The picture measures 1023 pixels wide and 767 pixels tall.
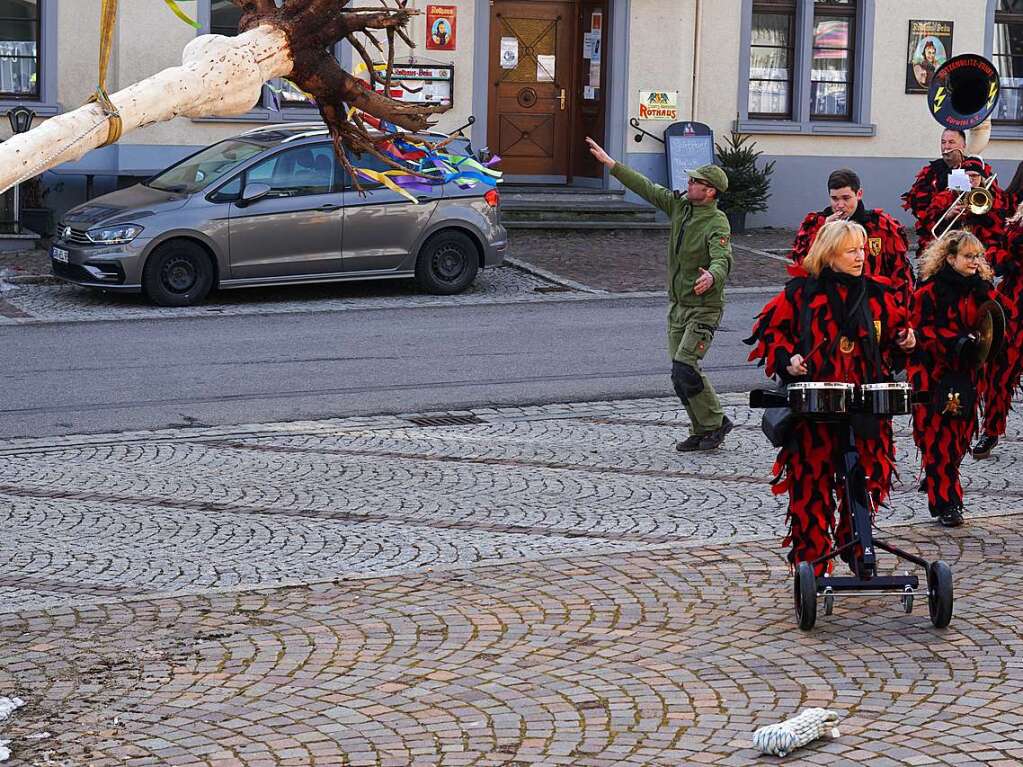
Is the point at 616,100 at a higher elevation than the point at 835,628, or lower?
higher

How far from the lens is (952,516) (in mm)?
8734

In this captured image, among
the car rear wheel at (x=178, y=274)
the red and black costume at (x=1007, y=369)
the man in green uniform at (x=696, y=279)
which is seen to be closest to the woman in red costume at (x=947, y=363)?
the red and black costume at (x=1007, y=369)

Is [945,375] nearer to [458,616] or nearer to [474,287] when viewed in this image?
[458,616]

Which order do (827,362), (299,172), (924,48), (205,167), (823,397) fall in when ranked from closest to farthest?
(823,397)
(827,362)
(299,172)
(205,167)
(924,48)

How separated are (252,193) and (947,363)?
984 centimetres

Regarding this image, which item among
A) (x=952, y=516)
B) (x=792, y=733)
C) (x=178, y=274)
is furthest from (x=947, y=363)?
(x=178, y=274)

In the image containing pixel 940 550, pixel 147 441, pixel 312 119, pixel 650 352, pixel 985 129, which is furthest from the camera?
pixel 312 119

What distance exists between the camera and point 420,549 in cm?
832

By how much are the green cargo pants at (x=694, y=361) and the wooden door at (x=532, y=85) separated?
13788mm

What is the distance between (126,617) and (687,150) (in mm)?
17779

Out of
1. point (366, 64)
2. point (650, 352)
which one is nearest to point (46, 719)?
point (366, 64)

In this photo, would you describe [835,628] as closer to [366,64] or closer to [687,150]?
[366,64]

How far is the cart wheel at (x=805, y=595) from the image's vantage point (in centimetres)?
678

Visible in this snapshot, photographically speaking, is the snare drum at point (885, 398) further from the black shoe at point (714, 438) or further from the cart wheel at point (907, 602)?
the black shoe at point (714, 438)
